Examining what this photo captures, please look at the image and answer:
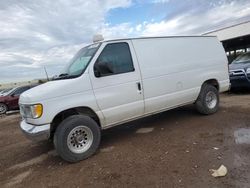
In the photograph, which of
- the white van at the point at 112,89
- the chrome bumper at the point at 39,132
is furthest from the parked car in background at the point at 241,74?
the chrome bumper at the point at 39,132

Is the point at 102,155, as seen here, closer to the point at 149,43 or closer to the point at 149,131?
the point at 149,131

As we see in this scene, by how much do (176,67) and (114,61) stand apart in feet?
5.71

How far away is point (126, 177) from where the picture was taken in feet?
12.5

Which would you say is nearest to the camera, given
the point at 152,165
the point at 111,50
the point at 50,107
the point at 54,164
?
the point at 152,165

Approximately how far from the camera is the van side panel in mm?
5604

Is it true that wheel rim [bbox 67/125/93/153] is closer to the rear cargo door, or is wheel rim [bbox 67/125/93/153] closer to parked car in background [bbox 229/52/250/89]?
the rear cargo door

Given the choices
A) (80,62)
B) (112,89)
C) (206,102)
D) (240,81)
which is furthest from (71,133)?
(240,81)

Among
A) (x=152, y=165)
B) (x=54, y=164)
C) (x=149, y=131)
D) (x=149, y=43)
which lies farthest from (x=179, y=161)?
(x=149, y=43)

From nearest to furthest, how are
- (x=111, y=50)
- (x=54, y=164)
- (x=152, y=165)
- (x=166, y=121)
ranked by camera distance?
(x=152, y=165) → (x=54, y=164) → (x=111, y=50) → (x=166, y=121)

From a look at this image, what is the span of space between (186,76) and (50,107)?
3.53 m

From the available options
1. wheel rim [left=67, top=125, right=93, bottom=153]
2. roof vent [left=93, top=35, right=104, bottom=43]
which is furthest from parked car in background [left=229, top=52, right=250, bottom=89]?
wheel rim [left=67, top=125, right=93, bottom=153]

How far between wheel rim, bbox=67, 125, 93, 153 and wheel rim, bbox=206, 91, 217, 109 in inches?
148

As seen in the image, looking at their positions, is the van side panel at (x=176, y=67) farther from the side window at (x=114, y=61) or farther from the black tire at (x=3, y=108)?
the black tire at (x=3, y=108)

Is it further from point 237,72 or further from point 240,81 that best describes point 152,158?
point 237,72
